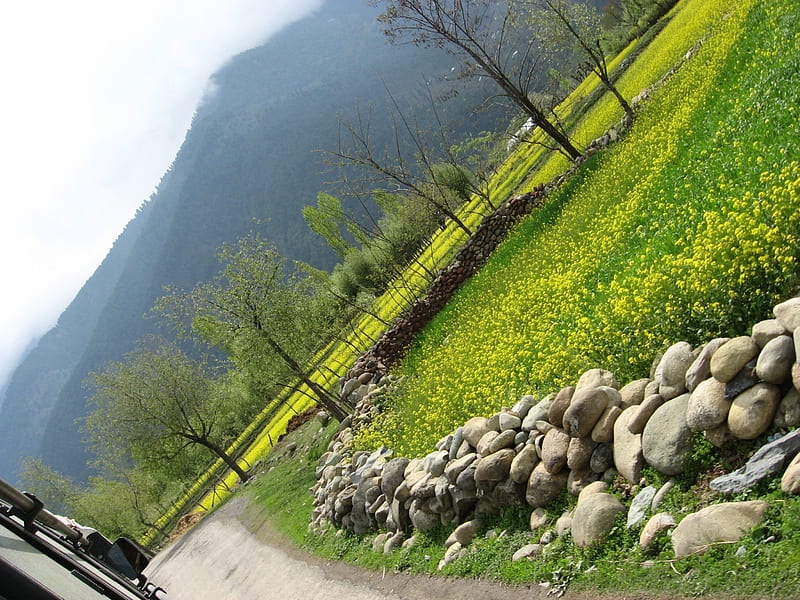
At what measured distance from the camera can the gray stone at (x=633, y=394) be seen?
246 inches

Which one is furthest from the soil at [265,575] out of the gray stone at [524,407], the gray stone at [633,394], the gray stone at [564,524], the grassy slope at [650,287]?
the gray stone at [524,407]

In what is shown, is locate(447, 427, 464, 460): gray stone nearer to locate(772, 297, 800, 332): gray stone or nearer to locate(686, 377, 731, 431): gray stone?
locate(686, 377, 731, 431): gray stone

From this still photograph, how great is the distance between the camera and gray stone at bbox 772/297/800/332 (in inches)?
188

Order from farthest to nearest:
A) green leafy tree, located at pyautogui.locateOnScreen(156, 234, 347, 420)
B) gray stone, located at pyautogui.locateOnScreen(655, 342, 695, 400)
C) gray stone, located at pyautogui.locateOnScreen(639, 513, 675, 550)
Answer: green leafy tree, located at pyautogui.locateOnScreen(156, 234, 347, 420) < gray stone, located at pyautogui.locateOnScreen(655, 342, 695, 400) < gray stone, located at pyautogui.locateOnScreen(639, 513, 675, 550)

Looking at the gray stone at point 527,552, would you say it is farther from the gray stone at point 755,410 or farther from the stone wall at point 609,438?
the gray stone at point 755,410

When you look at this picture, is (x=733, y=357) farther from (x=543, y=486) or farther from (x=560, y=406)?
(x=543, y=486)

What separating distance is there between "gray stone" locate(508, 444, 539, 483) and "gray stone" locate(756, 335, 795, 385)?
300 cm

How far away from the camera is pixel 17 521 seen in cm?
335

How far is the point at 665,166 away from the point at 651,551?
972cm

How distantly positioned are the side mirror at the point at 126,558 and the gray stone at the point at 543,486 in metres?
4.20

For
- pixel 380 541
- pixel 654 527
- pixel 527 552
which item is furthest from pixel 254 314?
pixel 654 527

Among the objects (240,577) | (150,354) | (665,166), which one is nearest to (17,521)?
(240,577)

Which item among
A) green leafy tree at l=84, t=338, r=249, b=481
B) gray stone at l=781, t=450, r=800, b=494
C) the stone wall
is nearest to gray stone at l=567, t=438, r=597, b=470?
the stone wall

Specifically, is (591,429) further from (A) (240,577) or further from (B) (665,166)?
(A) (240,577)
